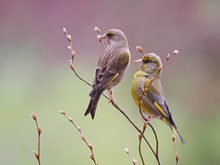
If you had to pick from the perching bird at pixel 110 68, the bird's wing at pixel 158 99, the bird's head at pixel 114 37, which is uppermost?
the bird's head at pixel 114 37

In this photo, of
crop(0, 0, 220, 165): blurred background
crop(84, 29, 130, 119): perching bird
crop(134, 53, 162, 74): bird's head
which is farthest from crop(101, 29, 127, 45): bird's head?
crop(0, 0, 220, 165): blurred background

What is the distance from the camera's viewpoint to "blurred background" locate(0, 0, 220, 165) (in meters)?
Result: 3.48

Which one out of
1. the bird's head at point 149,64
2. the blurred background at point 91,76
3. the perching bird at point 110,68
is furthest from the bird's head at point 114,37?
the blurred background at point 91,76

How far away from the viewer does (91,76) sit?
402 cm

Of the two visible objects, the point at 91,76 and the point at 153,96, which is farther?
the point at 91,76

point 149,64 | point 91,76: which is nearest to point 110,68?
point 149,64

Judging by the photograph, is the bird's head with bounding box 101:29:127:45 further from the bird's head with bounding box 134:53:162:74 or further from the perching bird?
the bird's head with bounding box 134:53:162:74

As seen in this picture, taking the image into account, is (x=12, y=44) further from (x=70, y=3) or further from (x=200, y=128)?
(x=200, y=128)

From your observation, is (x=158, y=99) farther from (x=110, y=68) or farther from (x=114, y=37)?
(x=114, y=37)

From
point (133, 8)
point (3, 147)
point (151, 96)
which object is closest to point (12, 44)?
point (133, 8)

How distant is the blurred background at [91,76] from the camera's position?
3477mm

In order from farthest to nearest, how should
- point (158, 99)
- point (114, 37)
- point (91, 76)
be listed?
point (91, 76), point (114, 37), point (158, 99)

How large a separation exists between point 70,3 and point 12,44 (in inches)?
24.5

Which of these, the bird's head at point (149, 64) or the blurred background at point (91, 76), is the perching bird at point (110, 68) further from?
the blurred background at point (91, 76)
